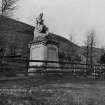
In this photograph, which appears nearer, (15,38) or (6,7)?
(6,7)

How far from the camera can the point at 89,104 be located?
504cm

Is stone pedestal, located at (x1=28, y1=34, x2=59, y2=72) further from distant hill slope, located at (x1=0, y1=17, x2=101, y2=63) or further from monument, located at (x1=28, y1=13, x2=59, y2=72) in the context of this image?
distant hill slope, located at (x1=0, y1=17, x2=101, y2=63)

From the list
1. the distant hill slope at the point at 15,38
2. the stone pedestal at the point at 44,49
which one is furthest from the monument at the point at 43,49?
the distant hill slope at the point at 15,38

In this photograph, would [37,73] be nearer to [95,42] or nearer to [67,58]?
[67,58]

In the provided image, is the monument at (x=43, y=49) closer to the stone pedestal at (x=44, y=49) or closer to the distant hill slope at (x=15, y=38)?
the stone pedestal at (x=44, y=49)

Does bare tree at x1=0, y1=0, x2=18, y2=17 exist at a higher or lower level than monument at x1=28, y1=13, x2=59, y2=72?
higher

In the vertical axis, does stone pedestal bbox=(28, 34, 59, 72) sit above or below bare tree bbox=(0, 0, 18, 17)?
below

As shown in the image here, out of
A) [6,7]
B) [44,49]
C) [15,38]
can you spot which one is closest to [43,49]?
[44,49]

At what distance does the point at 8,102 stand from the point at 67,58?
37557 millimetres

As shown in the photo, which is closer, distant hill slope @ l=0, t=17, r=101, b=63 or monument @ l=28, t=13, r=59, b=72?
monument @ l=28, t=13, r=59, b=72

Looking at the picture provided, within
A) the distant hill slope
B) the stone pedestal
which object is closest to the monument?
the stone pedestal

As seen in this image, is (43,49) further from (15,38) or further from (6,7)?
(15,38)

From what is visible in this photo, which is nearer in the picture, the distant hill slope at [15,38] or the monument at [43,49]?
the monument at [43,49]

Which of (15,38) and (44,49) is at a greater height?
(15,38)
